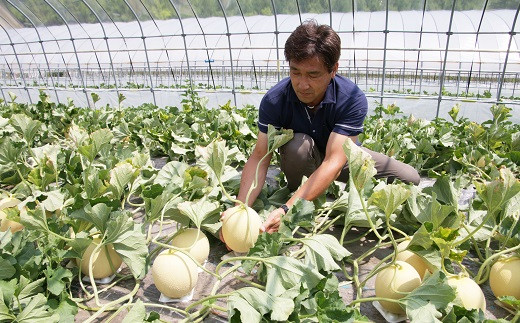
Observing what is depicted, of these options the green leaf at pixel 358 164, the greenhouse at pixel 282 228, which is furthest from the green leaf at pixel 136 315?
the green leaf at pixel 358 164

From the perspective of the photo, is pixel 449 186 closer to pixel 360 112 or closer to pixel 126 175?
A: pixel 360 112

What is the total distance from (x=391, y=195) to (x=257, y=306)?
0.53 m

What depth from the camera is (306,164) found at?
218cm

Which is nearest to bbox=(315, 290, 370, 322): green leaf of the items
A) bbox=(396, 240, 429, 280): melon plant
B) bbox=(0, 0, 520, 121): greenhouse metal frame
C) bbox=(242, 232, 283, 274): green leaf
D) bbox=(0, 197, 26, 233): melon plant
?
bbox=(242, 232, 283, 274): green leaf

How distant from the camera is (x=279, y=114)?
2.17 m

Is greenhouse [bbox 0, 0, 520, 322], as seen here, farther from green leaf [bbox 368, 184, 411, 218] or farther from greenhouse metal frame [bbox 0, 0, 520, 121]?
greenhouse metal frame [bbox 0, 0, 520, 121]

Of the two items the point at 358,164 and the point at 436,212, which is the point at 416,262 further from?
the point at 358,164

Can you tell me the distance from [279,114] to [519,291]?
52.7 inches

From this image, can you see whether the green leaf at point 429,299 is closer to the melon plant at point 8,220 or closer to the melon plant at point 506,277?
the melon plant at point 506,277

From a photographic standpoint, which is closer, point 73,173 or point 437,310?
point 437,310

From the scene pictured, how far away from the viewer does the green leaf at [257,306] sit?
3.38 feet

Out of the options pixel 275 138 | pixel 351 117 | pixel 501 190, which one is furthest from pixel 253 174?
pixel 501 190

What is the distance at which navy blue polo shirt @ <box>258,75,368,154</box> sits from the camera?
2.01m

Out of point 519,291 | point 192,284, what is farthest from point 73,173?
point 519,291
